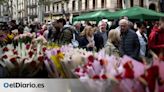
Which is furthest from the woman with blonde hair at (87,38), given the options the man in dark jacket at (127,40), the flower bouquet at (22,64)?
the flower bouquet at (22,64)

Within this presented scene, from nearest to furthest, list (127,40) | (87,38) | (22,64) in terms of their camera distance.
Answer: (22,64) < (127,40) < (87,38)

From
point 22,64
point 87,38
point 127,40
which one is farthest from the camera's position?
point 87,38

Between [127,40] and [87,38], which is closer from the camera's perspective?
[127,40]

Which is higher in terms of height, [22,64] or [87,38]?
[22,64]

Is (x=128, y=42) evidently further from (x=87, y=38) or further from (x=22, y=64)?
(x=22, y=64)

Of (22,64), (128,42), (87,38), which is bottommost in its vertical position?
(87,38)

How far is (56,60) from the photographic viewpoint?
3869 millimetres

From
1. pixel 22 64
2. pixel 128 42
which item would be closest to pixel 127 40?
pixel 128 42

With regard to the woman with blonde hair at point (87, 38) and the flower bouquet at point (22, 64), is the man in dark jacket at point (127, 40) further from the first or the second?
the flower bouquet at point (22, 64)

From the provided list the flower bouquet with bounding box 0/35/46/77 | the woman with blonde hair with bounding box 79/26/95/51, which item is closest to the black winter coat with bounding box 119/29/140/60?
the woman with blonde hair with bounding box 79/26/95/51

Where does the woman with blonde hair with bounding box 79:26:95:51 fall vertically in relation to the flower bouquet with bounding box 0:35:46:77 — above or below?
below

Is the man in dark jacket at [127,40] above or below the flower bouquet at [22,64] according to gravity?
below

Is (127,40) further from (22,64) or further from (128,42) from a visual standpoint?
(22,64)

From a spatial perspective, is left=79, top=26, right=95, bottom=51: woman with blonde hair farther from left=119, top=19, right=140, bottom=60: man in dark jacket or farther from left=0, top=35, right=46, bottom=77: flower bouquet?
left=0, top=35, right=46, bottom=77: flower bouquet
